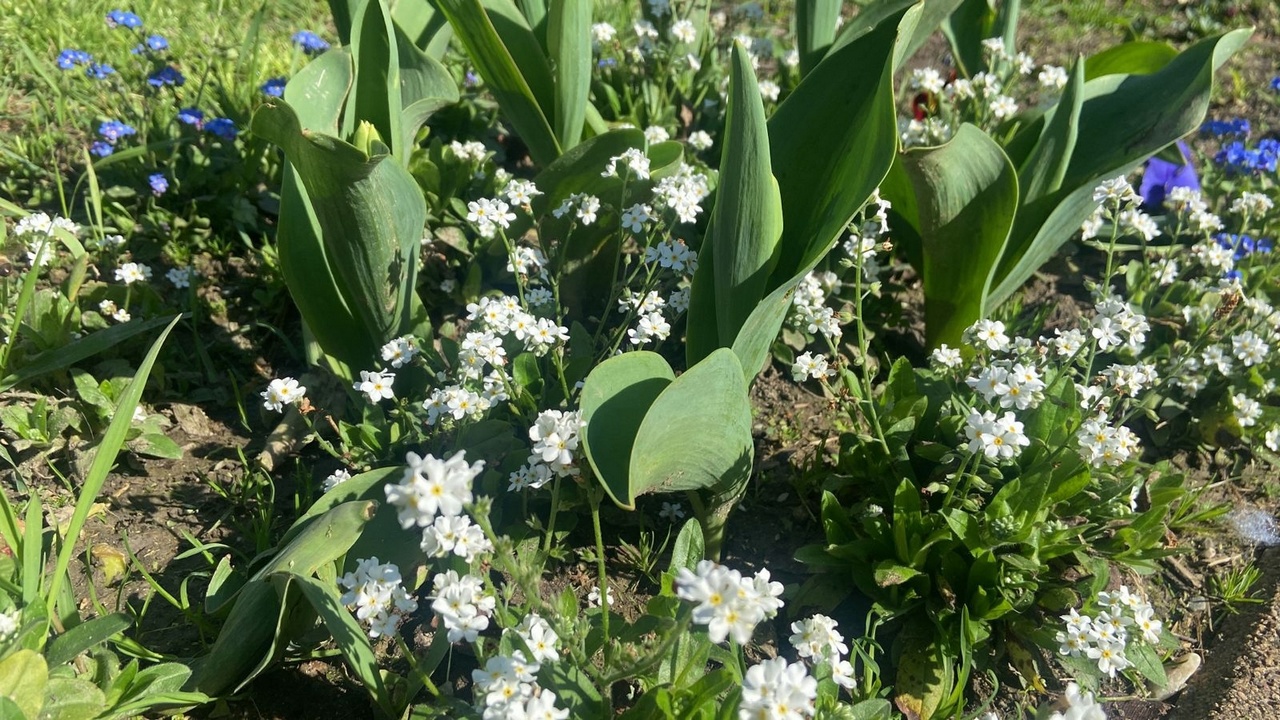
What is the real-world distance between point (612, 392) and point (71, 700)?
0.94m

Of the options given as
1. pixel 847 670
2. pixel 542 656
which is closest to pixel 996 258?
pixel 847 670

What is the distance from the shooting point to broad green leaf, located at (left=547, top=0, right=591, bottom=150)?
2139 mm

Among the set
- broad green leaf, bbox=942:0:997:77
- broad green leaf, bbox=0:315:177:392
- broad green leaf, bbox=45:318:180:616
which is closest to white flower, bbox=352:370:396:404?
broad green leaf, bbox=45:318:180:616

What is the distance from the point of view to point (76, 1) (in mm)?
3383

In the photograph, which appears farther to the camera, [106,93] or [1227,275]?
[106,93]

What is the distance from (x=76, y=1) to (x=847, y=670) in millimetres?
3483

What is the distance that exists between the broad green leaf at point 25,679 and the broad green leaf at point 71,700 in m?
0.03

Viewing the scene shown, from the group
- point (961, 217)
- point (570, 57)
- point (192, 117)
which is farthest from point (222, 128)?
point (961, 217)

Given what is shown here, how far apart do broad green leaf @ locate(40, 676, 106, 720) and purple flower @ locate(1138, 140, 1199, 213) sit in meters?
2.91

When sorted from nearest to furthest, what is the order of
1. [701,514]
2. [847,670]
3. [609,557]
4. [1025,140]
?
[847,670]
[701,514]
[609,557]
[1025,140]

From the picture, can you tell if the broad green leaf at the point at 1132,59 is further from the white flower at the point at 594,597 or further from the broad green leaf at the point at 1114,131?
the white flower at the point at 594,597

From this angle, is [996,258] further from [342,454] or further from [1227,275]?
[342,454]

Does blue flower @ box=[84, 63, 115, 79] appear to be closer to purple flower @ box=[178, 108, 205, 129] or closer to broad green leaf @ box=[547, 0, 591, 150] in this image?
purple flower @ box=[178, 108, 205, 129]

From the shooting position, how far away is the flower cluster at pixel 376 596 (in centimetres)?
142
